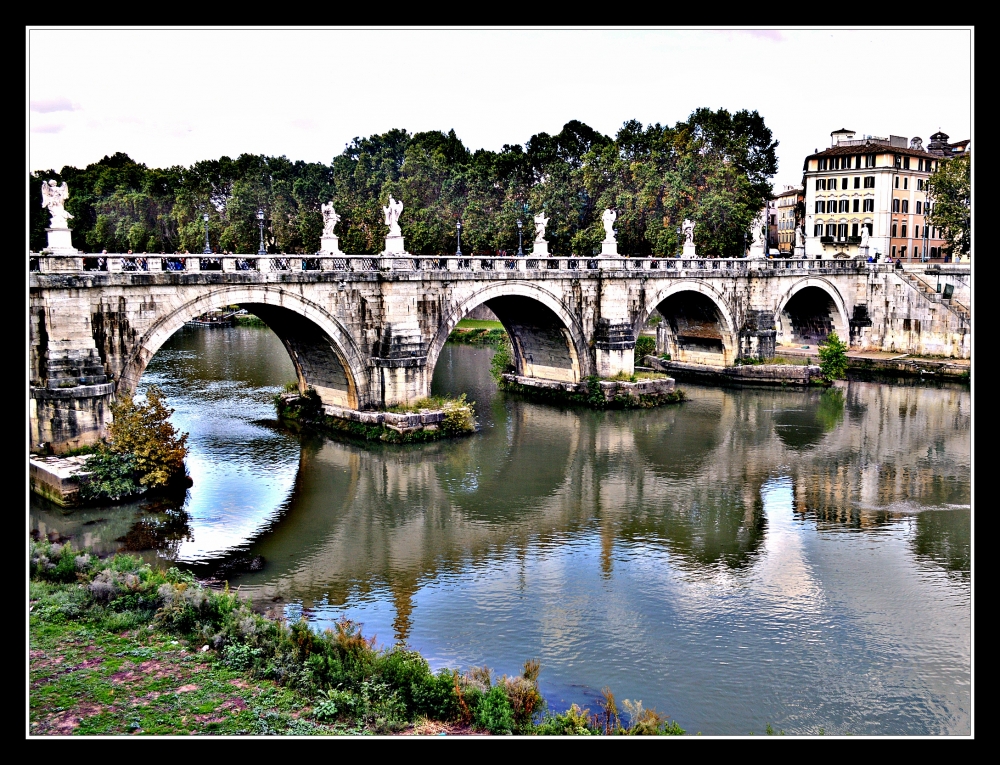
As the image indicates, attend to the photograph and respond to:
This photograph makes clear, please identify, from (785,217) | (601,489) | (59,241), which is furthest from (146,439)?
(785,217)

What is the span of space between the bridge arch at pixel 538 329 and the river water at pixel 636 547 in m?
3.43

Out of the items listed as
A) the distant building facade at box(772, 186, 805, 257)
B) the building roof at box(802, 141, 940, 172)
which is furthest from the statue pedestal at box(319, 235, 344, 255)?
the distant building facade at box(772, 186, 805, 257)

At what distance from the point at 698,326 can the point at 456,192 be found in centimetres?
2429

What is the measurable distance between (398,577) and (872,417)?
21.6 meters

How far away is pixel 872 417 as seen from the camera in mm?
32062

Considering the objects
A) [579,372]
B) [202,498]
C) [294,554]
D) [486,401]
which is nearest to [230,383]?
[486,401]

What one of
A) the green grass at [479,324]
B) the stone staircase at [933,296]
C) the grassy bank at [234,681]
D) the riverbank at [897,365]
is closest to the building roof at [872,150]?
the stone staircase at [933,296]

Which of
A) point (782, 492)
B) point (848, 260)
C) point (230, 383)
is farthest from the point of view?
point (848, 260)

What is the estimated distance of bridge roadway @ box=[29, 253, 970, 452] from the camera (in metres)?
Result: 21.0

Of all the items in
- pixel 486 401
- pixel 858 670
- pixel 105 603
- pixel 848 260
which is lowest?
pixel 858 670

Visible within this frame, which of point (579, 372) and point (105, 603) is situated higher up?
point (579, 372)

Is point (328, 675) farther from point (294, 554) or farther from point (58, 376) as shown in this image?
point (58, 376)

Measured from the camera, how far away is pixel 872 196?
61094mm

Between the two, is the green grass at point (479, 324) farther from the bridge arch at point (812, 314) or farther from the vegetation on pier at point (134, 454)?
the vegetation on pier at point (134, 454)
